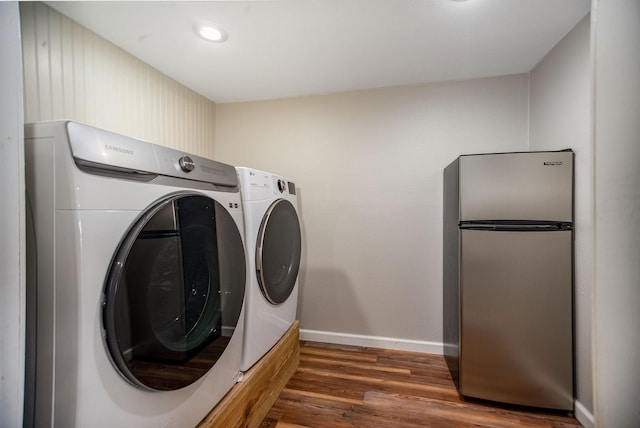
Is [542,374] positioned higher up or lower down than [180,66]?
lower down

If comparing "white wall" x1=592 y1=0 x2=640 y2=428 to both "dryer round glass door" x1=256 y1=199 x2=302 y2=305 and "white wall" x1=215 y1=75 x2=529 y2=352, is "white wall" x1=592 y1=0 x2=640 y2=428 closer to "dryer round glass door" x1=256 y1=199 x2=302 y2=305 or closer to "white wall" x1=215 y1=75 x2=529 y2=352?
"dryer round glass door" x1=256 y1=199 x2=302 y2=305

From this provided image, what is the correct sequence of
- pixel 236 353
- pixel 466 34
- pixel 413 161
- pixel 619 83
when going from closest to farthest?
pixel 619 83, pixel 236 353, pixel 466 34, pixel 413 161

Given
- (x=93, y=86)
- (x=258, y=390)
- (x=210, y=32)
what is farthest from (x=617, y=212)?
(x=93, y=86)

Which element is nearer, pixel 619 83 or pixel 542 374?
pixel 619 83

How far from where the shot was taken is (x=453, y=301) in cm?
172

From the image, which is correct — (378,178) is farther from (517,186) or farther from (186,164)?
(186,164)

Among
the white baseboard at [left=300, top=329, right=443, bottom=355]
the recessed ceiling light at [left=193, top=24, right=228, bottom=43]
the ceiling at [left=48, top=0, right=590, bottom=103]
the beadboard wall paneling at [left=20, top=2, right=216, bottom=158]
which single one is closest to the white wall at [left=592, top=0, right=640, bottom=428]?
the ceiling at [left=48, top=0, right=590, bottom=103]

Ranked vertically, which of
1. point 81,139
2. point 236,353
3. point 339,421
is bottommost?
point 339,421

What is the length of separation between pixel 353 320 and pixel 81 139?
2.09 m

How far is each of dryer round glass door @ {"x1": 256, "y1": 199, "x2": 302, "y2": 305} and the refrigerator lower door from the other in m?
1.04

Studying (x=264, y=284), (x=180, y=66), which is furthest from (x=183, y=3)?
(x=264, y=284)

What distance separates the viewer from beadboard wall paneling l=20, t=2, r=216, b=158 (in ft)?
3.92

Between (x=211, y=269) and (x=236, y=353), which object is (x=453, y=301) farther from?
(x=211, y=269)

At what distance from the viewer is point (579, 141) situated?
1393mm
